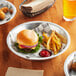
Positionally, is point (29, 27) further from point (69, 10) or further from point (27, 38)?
point (69, 10)

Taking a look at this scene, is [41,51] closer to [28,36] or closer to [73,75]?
[28,36]

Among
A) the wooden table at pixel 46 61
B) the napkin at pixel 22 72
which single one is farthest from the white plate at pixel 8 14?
the napkin at pixel 22 72

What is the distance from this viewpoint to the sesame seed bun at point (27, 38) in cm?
139

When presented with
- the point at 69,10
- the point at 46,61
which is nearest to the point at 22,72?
the point at 46,61

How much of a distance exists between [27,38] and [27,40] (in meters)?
0.02

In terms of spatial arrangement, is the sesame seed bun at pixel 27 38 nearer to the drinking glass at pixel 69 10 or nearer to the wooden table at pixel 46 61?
the wooden table at pixel 46 61

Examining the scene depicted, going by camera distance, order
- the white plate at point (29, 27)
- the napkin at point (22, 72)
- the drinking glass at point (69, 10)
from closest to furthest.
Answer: the napkin at point (22, 72), the white plate at point (29, 27), the drinking glass at point (69, 10)

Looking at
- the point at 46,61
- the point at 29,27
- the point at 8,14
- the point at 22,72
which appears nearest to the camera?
the point at 22,72

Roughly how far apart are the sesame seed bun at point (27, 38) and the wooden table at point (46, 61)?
0.11 m

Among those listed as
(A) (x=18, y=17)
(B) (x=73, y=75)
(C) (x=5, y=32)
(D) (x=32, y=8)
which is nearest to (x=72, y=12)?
(D) (x=32, y=8)

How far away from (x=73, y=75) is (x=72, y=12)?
704 millimetres

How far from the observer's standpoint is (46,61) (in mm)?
1346

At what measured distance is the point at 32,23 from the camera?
1.64 meters

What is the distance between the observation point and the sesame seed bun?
1395mm
